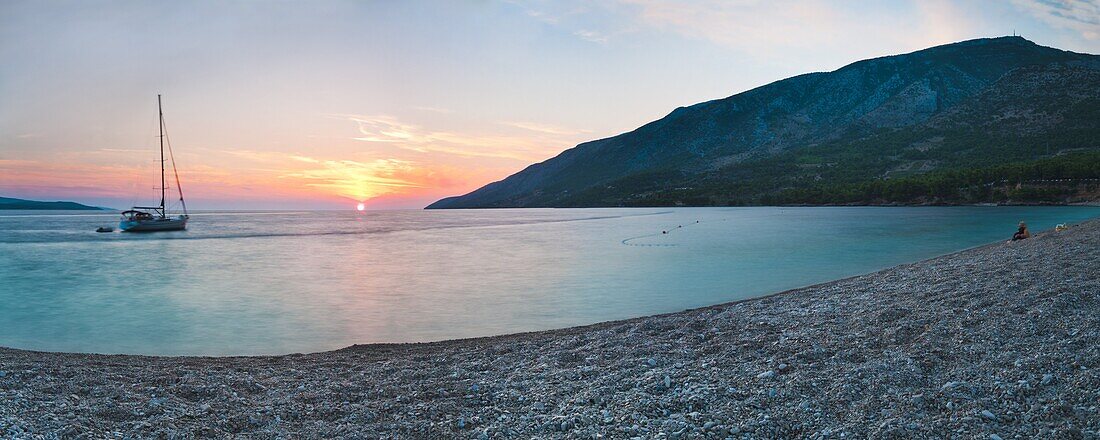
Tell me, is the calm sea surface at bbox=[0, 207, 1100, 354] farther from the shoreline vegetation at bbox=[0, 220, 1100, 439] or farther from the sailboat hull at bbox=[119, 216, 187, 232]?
the sailboat hull at bbox=[119, 216, 187, 232]

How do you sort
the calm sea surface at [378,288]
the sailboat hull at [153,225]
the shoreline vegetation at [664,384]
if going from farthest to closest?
the sailboat hull at [153,225]
the calm sea surface at [378,288]
the shoreline vegetation at [664,384]

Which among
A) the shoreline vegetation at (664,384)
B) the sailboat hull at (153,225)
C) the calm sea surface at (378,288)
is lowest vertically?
the calm sea surface at (378,288)

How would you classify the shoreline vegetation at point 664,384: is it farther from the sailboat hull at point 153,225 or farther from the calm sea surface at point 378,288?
the sailboat hull at point 153,225

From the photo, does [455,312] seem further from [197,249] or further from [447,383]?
[197,249]

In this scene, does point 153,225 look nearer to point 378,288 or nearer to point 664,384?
point 378,288

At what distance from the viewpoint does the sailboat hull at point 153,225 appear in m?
69.6

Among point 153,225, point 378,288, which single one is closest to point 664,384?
point 378,288

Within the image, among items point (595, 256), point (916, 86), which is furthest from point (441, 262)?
point (916, 86)

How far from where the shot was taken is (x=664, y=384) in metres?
7.62

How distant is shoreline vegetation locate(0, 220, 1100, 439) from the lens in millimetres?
Result: 6273

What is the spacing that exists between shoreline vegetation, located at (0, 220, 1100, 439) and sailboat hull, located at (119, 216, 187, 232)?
68269 mm

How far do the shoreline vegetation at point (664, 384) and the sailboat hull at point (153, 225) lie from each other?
68269mm

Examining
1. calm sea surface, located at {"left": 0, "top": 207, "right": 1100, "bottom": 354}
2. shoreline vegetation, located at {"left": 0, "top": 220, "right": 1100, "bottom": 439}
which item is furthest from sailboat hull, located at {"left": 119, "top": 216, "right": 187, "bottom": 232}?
shoreline vegetation, located at {"left": 0, "top": 220, "right": 1100, "bottom": 439}

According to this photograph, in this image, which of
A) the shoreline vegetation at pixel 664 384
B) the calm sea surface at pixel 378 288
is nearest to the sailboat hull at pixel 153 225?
the calm sea surface at pixel 378 288
